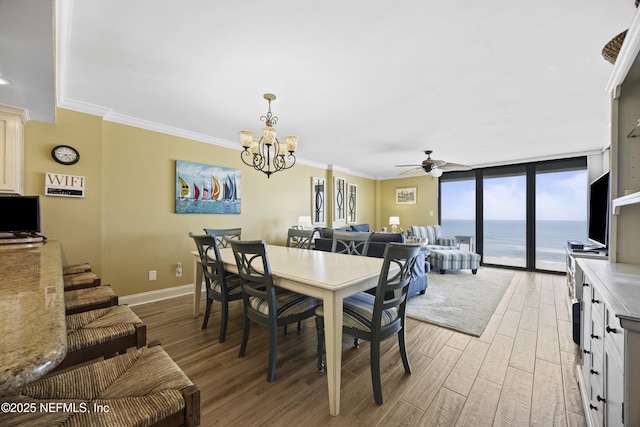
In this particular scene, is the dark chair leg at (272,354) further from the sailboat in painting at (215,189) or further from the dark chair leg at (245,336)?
the sailboat in painting at (215,189)

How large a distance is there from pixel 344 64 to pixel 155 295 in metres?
3.53

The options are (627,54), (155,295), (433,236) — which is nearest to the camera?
(627,54)

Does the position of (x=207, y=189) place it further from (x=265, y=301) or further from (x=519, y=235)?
(x=519, y=235)

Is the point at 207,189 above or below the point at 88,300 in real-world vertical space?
above

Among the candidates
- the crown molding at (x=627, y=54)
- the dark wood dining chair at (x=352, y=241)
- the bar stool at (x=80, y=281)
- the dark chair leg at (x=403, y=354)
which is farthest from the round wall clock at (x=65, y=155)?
the crown molding at (x=627, y=54)

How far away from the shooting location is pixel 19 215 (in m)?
2.25

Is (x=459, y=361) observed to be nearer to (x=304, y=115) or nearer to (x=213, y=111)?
(x=304, y=115)

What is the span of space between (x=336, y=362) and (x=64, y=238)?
122 inches

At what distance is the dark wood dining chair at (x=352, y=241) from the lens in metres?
2.56

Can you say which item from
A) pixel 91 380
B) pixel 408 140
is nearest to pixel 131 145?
pixel 91 380

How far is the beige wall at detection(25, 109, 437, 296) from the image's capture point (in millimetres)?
2643

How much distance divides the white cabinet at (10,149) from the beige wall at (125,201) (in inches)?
10.3

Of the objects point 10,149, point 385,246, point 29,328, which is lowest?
point 385,246

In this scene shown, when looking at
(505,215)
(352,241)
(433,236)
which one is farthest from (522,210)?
(352,241)
